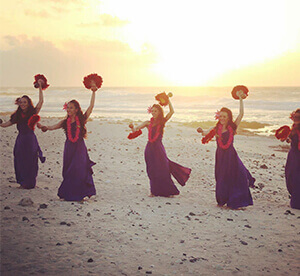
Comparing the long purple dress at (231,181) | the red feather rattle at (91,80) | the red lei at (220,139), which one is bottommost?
the long purple dress at (231,181)

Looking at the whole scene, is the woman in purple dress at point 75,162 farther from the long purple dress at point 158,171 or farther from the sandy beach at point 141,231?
the long purple dress at point 158,171

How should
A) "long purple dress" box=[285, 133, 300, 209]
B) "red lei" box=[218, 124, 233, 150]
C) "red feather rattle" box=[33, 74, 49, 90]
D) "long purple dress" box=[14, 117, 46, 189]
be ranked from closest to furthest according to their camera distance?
"red lei" box=[218, 124, 233, 150] < "long purple dress" box=[285, 133, 300, 209] < "long purple dress" box=[14, 117, 46, 189] < "red feather rattle" box=[33, 74, 49, 90]

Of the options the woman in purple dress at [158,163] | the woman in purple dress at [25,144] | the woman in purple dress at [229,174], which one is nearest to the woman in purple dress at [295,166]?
the woman in purple dress at [229,174]

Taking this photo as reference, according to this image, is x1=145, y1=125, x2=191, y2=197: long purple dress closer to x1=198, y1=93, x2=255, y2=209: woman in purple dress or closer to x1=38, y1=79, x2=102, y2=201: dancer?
x1=198, y1=93, x2=255, y2=209: woman in purple dress

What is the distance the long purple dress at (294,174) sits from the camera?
7539 mm

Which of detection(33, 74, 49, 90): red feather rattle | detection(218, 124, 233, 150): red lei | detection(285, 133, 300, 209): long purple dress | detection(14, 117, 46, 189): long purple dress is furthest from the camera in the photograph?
detection(33, 74, 49, 90): red feather rattle

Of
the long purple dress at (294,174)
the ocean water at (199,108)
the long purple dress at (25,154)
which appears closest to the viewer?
the long purple dress at (294,174)

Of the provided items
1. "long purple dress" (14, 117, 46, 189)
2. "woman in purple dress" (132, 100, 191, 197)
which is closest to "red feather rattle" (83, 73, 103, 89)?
"woman in purple dress" (132, 100, 191, 197)

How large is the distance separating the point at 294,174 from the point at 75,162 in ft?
15.8

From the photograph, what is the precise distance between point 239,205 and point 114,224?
9.07ft

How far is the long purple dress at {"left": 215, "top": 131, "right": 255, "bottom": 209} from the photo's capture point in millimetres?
7277

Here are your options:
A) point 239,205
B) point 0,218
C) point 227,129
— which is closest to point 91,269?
point 0,218

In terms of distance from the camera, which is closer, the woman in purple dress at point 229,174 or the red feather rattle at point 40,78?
the woman in purple dress at point 229,174

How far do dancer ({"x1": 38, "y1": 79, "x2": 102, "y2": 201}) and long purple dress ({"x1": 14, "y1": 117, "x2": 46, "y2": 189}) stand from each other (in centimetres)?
108
